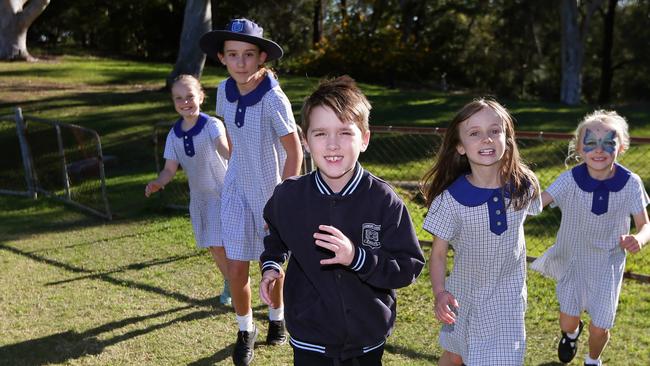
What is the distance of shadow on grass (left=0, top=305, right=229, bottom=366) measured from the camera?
16.1 ft

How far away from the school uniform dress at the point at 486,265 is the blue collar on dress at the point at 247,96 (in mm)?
1431

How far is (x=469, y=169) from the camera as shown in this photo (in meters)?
3.75

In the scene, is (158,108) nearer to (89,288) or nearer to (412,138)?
(412,138)

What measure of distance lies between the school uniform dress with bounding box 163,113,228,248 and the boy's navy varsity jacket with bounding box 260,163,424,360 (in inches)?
93.4

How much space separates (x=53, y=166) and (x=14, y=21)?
11051 millimetres

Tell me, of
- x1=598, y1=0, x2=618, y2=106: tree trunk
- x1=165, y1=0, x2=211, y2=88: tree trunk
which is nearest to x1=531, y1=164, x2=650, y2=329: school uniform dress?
x1=165, y1=0, x2=211, y2=88: tree trunk

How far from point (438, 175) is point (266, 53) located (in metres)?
1.50

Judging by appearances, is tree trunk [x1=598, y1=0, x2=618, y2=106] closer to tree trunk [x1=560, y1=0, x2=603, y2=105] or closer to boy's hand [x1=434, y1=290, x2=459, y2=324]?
tree trunk [x1=560, y1=0, x2=603, y2=105]

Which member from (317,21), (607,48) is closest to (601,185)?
(607,48)

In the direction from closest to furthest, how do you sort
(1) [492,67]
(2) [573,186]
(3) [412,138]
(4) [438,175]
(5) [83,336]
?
(4) [438,175], (2) [573,186], (5) [83,336], (3) [412,138], (1) [492,67]

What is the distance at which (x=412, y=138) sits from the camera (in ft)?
44.6

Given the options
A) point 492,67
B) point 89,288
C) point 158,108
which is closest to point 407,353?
point 89,288

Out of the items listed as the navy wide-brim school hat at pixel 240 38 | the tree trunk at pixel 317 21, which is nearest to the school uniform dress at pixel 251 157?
the navy wide-brim school hat at pixel 240 38

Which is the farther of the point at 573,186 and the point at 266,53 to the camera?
the point at 266,53
